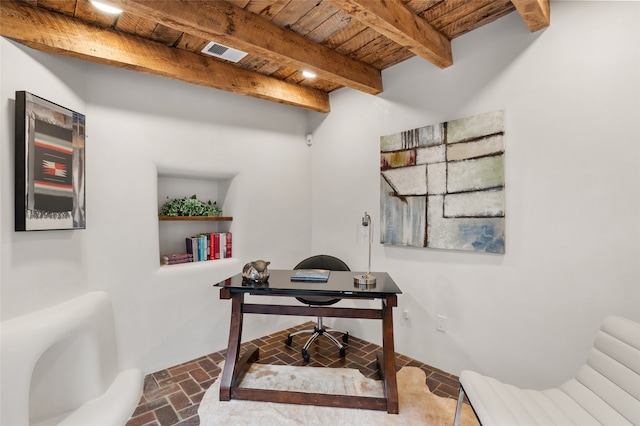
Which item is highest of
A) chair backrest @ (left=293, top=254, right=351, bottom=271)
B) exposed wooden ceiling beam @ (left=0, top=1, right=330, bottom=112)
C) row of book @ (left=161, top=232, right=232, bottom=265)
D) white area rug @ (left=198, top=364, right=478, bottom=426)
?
exposed wooden ceiling beam @ (left=0, top=1, right=330, bottom=112)

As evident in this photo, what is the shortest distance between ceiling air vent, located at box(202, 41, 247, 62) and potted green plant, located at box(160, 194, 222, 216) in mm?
1377

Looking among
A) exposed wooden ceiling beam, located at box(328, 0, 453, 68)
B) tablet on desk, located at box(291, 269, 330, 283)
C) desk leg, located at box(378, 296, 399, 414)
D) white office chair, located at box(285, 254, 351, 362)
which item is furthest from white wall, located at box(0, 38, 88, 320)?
desk leg, located at box(378, 296, 399, 414)

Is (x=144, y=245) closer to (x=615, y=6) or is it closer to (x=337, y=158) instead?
(x=337, y=158)

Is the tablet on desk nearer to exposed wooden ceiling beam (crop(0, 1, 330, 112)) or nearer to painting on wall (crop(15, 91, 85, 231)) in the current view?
painting on wall (crop(15, 91, 85, 231))

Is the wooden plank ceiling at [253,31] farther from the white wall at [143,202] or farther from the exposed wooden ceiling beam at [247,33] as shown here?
the white wall at [143,202]

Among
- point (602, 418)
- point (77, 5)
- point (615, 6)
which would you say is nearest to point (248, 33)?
point (77, 5)

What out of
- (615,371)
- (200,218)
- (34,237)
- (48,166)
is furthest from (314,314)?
(48,166)

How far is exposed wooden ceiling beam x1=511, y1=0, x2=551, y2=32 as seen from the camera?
177 centimetres

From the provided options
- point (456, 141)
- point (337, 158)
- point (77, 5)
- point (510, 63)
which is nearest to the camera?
point (77, 5)

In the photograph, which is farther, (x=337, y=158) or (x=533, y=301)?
(x=337, y=158)

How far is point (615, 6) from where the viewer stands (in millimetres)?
1770

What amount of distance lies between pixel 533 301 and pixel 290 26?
102 inches

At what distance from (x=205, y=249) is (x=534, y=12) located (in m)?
3.17

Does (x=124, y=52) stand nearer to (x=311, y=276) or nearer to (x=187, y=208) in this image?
(x=187, y=208)
